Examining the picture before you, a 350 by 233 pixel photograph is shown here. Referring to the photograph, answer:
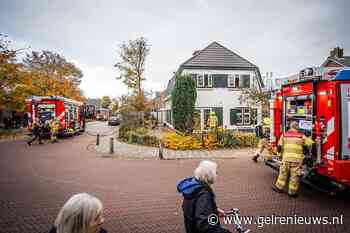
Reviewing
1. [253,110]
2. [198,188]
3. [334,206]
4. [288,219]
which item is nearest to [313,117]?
[334,206]

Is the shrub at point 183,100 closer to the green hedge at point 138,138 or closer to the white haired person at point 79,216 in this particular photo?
the green hedge at point 138,138

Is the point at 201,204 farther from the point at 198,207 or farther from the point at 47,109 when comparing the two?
the point at 47,109

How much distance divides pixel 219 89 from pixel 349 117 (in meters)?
16.5

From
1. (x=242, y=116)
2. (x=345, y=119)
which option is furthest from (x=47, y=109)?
(x=345, y=119)

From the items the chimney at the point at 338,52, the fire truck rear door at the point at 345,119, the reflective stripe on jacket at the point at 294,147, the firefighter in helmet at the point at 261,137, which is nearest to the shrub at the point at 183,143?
the firefighter in helmet at the point at 261,137

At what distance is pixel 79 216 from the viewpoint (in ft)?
5.18

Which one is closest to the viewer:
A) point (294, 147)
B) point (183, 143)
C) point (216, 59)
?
point (294, 147)

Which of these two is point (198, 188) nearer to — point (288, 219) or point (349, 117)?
point (288, 219)

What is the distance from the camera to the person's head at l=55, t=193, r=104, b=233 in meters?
1.56

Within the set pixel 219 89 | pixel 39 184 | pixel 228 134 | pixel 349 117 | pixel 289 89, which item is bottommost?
pixel 39 184

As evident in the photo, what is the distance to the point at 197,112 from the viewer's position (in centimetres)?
1991

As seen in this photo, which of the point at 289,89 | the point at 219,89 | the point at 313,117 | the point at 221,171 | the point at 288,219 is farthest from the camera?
the point at 219,89

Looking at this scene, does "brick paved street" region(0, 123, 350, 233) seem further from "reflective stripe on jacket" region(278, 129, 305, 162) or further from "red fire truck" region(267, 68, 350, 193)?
"reflective stripe on jacket" region(278, 129, 305, 162)

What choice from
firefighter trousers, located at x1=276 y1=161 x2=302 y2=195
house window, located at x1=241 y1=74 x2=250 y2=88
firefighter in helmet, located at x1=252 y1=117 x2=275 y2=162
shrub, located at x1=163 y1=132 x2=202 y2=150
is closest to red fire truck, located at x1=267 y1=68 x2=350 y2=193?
firefighter trousers, located at x1=276 y1=161 x2=302 y2=195
